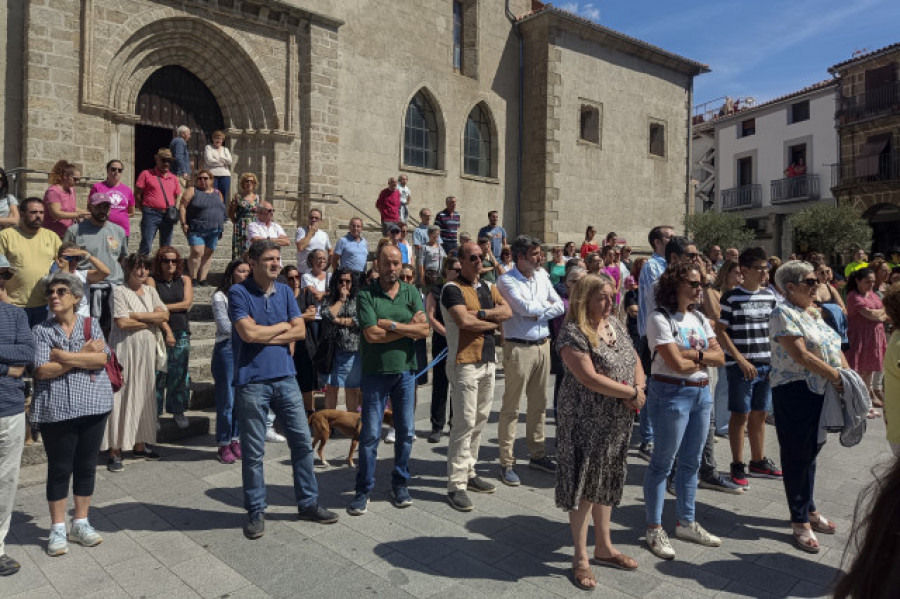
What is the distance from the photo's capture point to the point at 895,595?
0.97 meters

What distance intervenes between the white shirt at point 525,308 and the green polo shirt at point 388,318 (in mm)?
941

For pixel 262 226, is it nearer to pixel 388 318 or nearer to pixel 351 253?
pixel 351 253

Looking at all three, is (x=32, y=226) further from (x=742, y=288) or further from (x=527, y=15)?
(x=527, y=15)

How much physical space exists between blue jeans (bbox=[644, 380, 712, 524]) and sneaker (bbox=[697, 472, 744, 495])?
112 centimetres

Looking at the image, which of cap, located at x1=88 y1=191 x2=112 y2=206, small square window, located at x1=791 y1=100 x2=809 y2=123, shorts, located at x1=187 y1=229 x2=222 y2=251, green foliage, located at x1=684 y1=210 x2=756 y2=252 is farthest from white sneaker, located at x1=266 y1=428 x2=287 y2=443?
small square window, located at x1=791 y1=100 x2=809 y2=123

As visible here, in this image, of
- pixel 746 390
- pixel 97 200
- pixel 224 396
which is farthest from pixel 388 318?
pixel 97 200

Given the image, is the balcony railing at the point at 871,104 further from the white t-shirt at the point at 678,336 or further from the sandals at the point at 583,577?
the sandals at the point at 583,577

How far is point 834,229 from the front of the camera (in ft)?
84.3

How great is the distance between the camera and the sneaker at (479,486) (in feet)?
16.8

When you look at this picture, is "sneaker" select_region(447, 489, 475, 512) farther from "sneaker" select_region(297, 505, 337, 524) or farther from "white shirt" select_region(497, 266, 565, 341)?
"white shirt" select_region(497, 266, 565, 341)

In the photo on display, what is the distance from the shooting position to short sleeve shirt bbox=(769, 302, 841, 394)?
13.9 ft

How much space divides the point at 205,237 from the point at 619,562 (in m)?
7.36

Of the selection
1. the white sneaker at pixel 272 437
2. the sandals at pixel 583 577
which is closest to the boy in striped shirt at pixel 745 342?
the sandals at pixel 583 577

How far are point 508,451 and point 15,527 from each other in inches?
145
